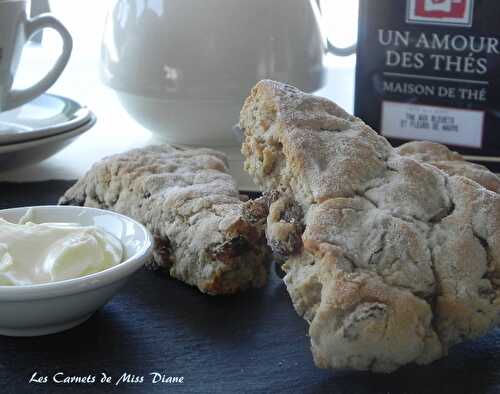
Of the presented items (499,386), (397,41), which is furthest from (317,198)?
(397,41)

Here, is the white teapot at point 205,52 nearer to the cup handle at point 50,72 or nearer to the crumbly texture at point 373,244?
the cup handle at point 50,72

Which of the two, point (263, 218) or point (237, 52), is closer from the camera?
point (263, 218)

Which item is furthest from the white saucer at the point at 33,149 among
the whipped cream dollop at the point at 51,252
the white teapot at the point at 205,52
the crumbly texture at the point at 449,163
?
the crumbly texture at the point at 449,163

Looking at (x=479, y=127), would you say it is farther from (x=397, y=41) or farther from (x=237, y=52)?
(x=237, y=52)

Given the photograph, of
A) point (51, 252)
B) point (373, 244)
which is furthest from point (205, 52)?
point (373, 244)

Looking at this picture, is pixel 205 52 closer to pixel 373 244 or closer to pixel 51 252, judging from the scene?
pixel 51 252
